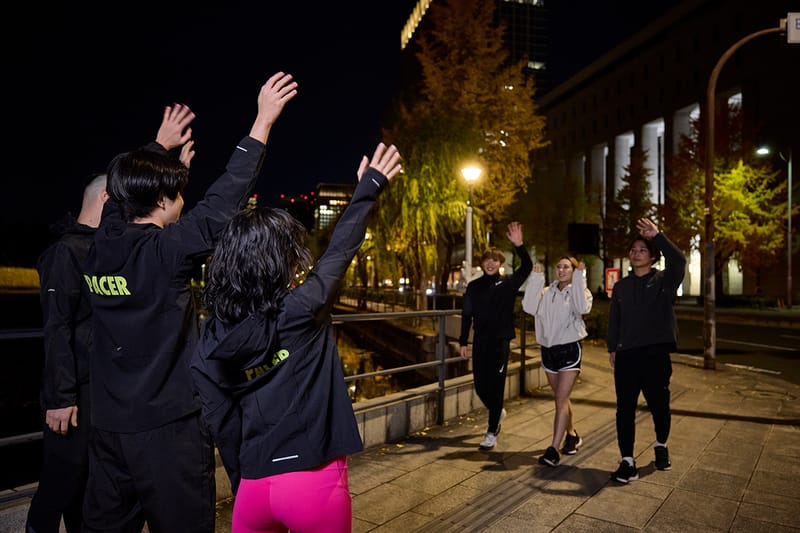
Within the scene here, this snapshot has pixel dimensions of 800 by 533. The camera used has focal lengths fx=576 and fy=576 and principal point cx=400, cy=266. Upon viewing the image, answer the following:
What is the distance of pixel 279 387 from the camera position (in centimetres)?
182

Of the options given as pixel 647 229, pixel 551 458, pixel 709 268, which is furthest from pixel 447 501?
pixel 709 268

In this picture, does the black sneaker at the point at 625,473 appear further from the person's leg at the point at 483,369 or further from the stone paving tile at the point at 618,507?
the person's leg at the point at 483,369

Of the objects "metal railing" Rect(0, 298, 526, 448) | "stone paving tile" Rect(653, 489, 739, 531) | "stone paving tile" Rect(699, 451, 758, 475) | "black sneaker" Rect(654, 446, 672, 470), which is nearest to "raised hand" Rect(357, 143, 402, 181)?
"metal railing" Rect(0, 298, 526, 448)

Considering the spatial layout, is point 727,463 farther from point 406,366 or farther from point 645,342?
point 406,366

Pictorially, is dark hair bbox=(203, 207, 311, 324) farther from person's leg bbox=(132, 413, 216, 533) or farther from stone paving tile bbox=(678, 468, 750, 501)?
stone paving tile bbox=(678, 468, 750, 501)

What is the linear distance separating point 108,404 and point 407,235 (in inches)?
725

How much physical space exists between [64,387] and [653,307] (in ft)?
14.2

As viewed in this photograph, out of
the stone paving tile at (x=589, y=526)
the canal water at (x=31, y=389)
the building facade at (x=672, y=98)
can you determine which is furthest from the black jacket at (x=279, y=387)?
the building facade at (x=672, y=98)

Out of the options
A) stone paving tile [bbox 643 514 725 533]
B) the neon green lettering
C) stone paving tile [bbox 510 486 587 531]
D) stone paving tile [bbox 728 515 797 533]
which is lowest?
stone paving tile [bbox 510 486 587 531]

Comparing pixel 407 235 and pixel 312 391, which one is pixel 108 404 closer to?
pixel 312 391

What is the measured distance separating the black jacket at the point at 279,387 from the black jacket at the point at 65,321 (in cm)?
92

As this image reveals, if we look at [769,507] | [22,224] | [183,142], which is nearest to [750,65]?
[769,507]

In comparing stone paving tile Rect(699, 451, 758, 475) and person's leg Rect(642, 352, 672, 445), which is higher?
person's leg Rect(642, 352, 672, 445)

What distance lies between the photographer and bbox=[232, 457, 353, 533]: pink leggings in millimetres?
1785
